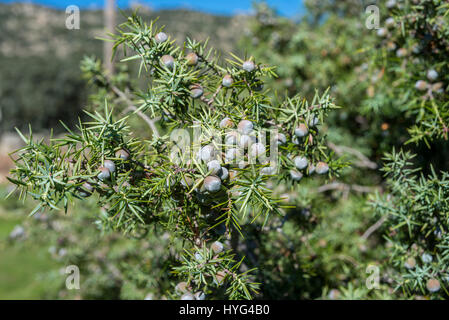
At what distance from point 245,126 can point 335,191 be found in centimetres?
211

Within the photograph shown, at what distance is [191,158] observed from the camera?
3.36 ft

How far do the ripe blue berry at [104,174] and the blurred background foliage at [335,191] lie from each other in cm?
60

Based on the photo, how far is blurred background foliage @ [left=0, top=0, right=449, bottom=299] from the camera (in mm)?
1557

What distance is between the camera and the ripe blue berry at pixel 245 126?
1022 millimetres

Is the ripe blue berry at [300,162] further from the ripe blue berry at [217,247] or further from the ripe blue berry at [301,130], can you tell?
the ripe blue berry at [217,247]

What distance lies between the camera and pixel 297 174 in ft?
3.88

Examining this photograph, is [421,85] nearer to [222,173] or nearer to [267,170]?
[267,170]

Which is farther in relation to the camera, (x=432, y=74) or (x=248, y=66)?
(x=432, y=74)

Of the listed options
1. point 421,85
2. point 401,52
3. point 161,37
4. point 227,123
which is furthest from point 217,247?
point 401,52

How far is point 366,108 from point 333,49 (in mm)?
1333
